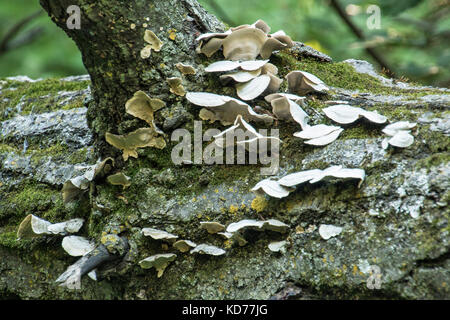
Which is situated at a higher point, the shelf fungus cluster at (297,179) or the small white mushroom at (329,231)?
the shelf fungus cluster at (297,179)

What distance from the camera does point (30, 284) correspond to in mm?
2385

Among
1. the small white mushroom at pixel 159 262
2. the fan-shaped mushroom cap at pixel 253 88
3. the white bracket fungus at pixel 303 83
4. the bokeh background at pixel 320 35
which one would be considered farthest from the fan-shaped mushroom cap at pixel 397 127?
the bokeh background at pixel 320 35

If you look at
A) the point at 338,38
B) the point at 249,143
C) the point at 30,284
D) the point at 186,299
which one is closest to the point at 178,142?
the point at 249,143

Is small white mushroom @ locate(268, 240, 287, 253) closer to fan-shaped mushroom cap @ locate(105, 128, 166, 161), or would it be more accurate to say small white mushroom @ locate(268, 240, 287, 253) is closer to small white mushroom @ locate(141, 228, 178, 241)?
small white mushroom @ locate(141, 228, 178, 241)

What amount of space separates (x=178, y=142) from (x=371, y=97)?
1307mm

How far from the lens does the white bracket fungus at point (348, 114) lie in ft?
7.17

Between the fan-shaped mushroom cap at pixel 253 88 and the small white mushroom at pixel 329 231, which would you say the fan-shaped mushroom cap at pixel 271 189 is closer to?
the small white mushroom at pixel 329 231

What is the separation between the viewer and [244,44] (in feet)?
8.36

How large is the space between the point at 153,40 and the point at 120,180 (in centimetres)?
86

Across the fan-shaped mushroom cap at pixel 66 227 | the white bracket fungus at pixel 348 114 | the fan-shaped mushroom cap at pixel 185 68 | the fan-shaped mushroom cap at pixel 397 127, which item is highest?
the fan-shaped mushroom cap at pixel 185 68

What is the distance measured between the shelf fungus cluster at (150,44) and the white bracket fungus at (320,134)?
3.23 feet

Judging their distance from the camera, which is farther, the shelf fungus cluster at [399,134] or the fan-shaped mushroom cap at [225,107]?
the fan-shaped mushroom cap at [225,107]

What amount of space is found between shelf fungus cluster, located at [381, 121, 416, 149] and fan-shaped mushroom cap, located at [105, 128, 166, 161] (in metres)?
1.28

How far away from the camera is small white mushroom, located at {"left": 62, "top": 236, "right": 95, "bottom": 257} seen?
2.15 meters
